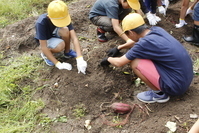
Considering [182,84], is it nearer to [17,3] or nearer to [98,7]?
[98,7]

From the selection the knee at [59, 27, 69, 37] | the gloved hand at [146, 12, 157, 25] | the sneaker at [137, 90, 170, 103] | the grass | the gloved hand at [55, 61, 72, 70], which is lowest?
the grass

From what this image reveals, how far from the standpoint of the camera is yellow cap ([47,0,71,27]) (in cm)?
242

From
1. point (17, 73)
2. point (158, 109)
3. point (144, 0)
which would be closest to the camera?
point (158, 109)

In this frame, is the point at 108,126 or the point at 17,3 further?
the point at 17,3

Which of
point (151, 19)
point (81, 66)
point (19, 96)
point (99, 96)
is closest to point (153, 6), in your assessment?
point (151, 19)

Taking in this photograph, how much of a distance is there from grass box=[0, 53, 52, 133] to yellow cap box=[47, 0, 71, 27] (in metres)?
0.91

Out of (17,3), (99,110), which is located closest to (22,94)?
(99,110)

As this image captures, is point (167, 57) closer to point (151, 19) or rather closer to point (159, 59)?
point (159, 59)

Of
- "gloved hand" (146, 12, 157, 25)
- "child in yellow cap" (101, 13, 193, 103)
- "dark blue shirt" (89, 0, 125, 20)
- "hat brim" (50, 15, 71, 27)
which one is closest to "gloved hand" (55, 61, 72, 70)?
"hat brim" (50, 15, 71, 27)

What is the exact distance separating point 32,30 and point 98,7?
1.53m

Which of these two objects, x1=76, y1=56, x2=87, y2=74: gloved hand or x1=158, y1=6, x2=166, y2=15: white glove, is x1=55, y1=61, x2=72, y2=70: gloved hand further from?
x1=158, y1=6, x2=166, y2=15: white glove

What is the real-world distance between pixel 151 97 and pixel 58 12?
1.61 metres

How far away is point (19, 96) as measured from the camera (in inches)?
100

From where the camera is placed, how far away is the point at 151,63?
6.88 ft
